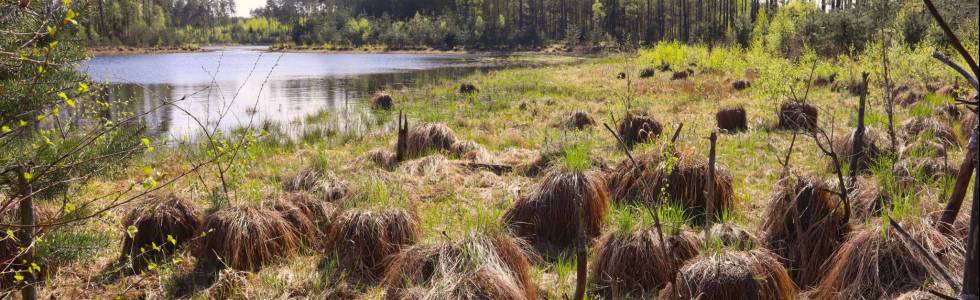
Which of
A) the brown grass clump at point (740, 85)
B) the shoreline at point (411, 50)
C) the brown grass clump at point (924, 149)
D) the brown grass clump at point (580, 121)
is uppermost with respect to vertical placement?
the shoreline at point (411, 50)

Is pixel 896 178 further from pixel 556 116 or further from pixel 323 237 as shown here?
pixel 556 116

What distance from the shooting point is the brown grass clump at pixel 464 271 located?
12.6ft

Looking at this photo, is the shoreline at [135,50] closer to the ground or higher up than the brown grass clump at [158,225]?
higher up

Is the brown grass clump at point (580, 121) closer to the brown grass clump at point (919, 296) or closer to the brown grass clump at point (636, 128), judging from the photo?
the brown grass clump at point (636, 128)

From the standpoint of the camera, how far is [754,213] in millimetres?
6199

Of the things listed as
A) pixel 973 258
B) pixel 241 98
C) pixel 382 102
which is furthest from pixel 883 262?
pixel 241 98

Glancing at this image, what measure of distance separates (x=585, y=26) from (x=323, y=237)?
87.2 meters

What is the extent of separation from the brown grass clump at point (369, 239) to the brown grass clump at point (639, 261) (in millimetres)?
1601

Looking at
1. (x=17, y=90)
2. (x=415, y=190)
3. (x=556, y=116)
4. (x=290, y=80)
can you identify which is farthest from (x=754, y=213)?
(x=290, y=80)

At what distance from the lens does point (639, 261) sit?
180 inches

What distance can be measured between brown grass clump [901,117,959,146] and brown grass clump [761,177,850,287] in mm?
4327

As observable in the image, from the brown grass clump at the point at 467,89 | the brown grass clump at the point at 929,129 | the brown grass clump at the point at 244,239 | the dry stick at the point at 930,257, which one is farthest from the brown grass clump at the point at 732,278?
the brown grass clump at the point at 467,89

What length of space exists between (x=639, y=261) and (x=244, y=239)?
311 cm

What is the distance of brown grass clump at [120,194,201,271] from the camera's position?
5.33 metres
